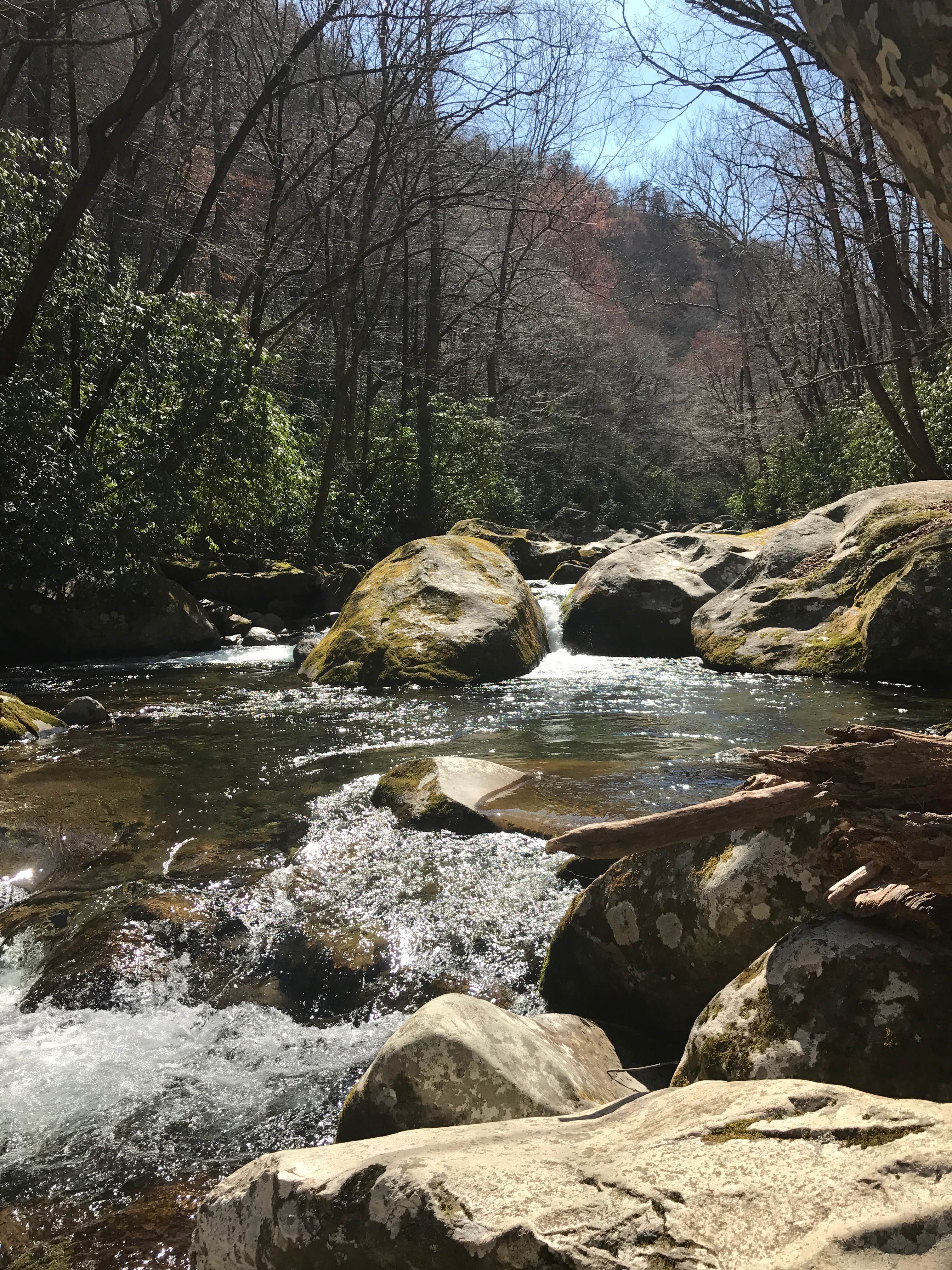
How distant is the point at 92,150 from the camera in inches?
381

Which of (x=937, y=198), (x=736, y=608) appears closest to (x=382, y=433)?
(x=736, y=608)

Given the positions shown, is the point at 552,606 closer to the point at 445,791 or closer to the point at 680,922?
the point at 445,791

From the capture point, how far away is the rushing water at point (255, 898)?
2570 millimetres

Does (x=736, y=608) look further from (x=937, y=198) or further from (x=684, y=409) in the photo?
(x=684, y=409)

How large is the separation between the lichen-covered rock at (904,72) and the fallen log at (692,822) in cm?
143

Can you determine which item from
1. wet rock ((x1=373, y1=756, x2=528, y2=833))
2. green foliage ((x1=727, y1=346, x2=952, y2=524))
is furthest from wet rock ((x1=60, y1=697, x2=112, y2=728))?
green foliage ((x1=727, y1=346, x2=952, y2=524))

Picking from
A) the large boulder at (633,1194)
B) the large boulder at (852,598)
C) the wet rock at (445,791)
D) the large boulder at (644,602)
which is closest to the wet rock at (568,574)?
the large boulder at (644,602)

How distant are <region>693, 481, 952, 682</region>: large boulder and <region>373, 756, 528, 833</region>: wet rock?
4564 millimetres

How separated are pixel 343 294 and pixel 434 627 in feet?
40.5

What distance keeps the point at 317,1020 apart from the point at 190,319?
11532 millimetres

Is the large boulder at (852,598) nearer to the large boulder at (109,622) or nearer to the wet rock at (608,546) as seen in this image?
the wet rock at (608,546)

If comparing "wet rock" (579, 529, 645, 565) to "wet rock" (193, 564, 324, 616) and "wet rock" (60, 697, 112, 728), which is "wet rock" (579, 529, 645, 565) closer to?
"wet rock" (193, 564, 324, 616)

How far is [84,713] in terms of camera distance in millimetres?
7336

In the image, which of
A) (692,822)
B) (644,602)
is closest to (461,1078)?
(692,822)
